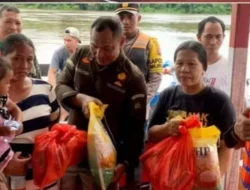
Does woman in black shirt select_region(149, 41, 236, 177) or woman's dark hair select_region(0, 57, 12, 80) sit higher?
woman's dark hair select_region(0, 57, 12, 80)

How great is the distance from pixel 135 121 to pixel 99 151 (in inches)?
12.0

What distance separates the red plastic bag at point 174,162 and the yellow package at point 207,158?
0.10 feet

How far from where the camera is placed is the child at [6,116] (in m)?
2.11

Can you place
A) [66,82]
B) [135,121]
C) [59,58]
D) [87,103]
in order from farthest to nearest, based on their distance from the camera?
[59,58] → [66,82] → [135,121] → [87,103]

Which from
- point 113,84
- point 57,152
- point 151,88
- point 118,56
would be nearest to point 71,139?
point 57,152

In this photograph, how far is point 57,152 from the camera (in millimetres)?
2203

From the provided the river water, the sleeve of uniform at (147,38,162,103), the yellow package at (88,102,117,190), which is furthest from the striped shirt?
the river water

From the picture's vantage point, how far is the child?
2.11m

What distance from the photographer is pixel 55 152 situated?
2.20 meters

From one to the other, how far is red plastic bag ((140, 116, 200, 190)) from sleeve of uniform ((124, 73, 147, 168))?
122 mm

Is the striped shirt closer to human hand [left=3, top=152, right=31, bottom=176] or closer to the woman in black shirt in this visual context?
human hand [left=3, top=152, right=31, bottom=176]

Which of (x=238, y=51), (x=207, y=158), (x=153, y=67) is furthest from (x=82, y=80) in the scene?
(x=238, y=51)

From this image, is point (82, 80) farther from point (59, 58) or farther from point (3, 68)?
point (59, 58)

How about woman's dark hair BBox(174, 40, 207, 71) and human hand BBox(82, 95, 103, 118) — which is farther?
woman's dark hair BBox(174, 40, 207, 71)
